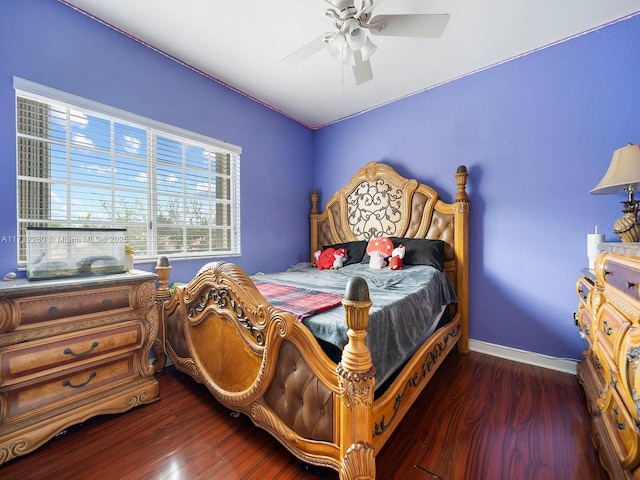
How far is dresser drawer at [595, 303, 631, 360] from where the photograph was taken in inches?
42.2

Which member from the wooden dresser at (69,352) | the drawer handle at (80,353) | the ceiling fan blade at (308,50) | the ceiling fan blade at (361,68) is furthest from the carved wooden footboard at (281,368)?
the ceiling fan blade at (361,68)

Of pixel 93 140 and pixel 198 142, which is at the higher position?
pixel 198 142

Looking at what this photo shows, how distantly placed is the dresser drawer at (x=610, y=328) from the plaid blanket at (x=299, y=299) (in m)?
1.23

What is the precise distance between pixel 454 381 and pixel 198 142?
319 centimetres

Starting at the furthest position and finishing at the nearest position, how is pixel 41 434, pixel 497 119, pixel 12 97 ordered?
pixel 497 119 < pixel 12 97 < pixel 41 434

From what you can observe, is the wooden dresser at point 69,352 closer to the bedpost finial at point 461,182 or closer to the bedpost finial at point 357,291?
the bedpost finial at point 357,291

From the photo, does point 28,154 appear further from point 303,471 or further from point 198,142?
point 303,471

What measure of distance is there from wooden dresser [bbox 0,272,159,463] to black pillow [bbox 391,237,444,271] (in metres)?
2.27

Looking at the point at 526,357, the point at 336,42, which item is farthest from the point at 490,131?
the point at 526,357

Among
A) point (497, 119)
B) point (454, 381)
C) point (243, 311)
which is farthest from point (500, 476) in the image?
point (497, 119)

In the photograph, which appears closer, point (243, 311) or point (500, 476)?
point (500, 476)

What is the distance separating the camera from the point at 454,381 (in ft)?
6.69

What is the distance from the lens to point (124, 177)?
7.19 feet

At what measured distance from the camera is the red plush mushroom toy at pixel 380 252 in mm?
2703
